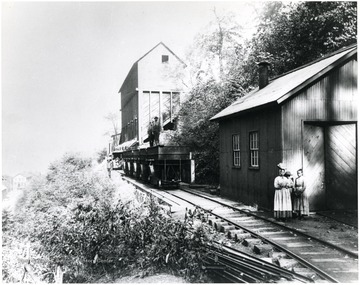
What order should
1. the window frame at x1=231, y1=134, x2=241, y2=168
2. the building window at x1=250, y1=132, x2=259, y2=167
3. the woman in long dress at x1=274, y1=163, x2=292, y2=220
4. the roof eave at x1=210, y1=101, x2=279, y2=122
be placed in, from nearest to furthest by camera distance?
the woman in long dress at x1=274, y1=163, x2=292, y2=220 → the roof eave at x1=210, y1=101, x2=279, y2=122 → the building window at x1=250, y1=132, x2=259, y2=167 → the window frame at x1=231, y1=134, x2=241, y2=168

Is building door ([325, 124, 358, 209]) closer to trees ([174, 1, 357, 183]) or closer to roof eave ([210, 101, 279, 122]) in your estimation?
roof eave ([210, 101, 279, 122])

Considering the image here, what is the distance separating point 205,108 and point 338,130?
11132 mm

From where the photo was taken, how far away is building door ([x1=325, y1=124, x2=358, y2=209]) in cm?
979

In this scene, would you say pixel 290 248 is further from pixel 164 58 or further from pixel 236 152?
pixel 164 58

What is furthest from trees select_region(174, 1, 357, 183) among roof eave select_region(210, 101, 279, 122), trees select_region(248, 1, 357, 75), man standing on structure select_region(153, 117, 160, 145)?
roof eave select_region(210, 101, 279, 122)

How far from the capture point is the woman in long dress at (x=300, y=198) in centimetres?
887

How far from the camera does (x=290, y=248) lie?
6.66m

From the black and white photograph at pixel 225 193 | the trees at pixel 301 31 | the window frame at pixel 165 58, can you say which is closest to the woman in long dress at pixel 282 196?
the black and white photograph at pixel 225 193

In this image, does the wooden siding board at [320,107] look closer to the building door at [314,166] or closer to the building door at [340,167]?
the building door at [314,166]

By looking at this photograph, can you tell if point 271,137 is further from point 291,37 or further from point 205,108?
point 291,37

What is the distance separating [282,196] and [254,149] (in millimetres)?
2774

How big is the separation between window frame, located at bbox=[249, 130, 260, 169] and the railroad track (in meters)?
2.04

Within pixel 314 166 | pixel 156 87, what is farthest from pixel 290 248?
pixel 156 87

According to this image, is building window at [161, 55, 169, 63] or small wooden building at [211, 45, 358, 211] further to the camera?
building window at [161, 55, 169, 63]
